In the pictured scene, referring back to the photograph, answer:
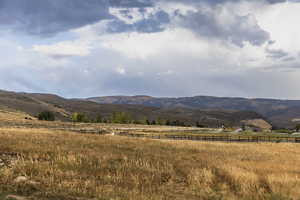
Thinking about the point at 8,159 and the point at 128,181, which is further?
the point at 8,159

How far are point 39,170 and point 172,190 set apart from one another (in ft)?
21.0

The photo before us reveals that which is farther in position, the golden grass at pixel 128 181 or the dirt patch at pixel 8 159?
the dirt patch at pixel 8 159

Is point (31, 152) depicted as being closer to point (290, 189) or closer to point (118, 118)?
point (290, 189)

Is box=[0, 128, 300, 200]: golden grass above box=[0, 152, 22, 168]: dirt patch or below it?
below

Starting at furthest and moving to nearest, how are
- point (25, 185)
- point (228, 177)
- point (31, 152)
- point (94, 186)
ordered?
point (31, 152)
point (228, 177)
point (94, 186)
point (25, 185)

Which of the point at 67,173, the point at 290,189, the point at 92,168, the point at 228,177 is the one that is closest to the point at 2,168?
the point at 67,173

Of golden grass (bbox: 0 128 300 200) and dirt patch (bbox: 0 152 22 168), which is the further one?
dirt patch (bbox: 0 152 22 168)

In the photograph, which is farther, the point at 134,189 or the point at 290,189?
the point at 290,189

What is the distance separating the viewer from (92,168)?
56.9ft

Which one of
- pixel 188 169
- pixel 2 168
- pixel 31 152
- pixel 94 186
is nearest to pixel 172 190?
pixel 94 186

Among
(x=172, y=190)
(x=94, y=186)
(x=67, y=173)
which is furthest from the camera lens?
(x=67, y=173)

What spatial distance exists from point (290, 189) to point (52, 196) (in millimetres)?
10540

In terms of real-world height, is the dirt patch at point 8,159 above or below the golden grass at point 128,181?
above

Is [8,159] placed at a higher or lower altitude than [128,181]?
higher
